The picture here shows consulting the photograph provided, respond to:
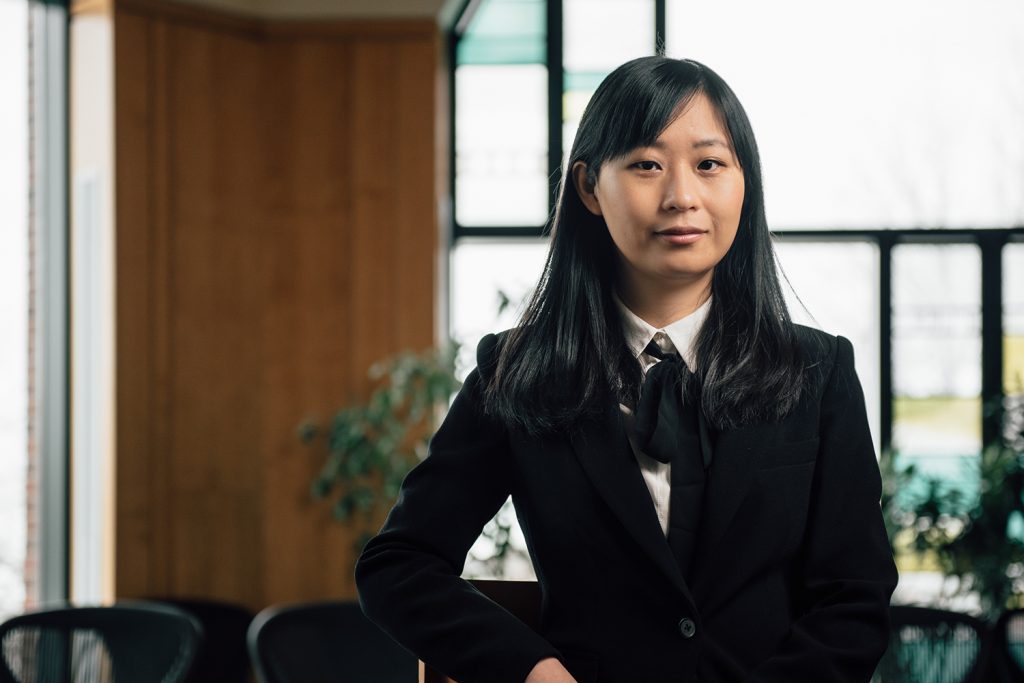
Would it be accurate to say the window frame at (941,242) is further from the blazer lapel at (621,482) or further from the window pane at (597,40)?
the blazer lapel at (621,482)

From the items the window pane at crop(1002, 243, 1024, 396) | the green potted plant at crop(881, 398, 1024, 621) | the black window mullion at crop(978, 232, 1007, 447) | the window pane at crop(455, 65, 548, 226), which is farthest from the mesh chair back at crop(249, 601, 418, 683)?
the window pane at crop(1002, 243, 1024, 396)

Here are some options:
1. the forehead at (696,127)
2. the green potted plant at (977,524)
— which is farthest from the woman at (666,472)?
the green potted plant at (977,524)

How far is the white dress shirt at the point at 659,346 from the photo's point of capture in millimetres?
1097

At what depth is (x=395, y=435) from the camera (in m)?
3.85

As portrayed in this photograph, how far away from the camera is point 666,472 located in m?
1.10

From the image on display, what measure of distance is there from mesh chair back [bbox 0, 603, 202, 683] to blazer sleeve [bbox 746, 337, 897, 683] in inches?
63.4

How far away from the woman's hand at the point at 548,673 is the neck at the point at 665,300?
0.36 metres

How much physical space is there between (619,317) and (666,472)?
18 centimetres

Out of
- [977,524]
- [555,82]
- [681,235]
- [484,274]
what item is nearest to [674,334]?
[681,235]

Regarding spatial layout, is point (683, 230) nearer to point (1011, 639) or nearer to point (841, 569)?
point (841, 569)

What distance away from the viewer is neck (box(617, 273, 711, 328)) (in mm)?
1140

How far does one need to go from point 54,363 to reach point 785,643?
3.54 meters

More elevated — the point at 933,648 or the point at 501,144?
the point at 501,144

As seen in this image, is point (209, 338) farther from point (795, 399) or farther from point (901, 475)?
point (795, 399)
